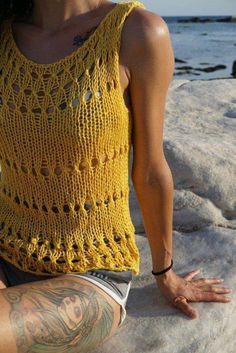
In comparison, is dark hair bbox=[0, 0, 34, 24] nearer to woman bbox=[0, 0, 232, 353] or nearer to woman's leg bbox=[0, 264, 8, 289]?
woman bbox=[0, 0, 232, 353]

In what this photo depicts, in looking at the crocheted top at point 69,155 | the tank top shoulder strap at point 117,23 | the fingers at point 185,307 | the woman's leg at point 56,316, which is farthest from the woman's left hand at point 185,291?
the tank top shoulder strap at point 117,23

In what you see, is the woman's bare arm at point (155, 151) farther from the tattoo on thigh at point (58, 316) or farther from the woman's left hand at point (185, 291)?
the tattoo on thigh at point (58, 316)

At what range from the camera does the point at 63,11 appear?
2.27 metres

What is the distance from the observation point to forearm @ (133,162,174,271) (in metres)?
2.24

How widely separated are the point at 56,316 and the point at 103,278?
263mm

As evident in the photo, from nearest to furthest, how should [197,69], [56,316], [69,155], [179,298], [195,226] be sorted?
[56,316], [69,155], [179,298], [195,226], [197,69]

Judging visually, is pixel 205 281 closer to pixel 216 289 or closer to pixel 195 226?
pixel 216 289

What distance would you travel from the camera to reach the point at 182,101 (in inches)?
170

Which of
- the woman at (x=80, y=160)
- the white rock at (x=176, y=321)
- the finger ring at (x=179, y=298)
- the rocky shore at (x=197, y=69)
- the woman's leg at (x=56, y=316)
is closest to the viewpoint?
the woman's leg at (x=56, y=316)

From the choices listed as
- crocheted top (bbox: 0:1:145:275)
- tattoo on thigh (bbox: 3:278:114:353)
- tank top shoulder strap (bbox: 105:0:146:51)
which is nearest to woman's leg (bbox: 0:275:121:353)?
tattoo on thigh (bbox: 3:278:114:353)

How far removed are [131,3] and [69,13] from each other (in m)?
0.26

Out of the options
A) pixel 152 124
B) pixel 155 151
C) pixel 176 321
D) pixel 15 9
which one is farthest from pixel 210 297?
pixel 15 9

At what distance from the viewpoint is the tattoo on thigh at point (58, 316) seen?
190 centimetres

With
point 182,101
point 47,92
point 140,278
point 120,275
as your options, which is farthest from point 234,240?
point 182,101
